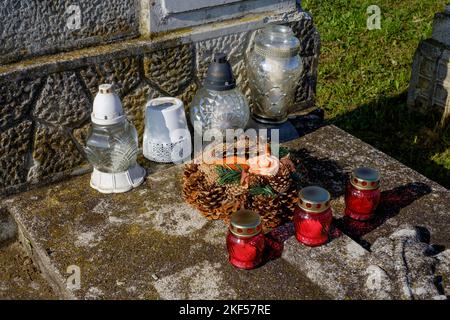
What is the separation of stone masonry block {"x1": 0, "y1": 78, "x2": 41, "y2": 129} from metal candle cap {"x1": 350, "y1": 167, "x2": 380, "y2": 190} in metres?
1.35

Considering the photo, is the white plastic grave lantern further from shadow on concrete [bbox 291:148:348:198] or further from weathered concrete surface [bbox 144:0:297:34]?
shadow on concrete [bbox 291:148:348:198]

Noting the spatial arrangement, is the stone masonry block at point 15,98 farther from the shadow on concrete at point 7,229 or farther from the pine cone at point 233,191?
the pine cone at point 233,191

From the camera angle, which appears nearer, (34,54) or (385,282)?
(385,282)

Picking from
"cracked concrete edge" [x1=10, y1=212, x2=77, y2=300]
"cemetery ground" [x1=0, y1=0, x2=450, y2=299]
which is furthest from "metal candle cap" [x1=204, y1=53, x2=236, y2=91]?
"cemetery ground" [x1=0, y1=0, x2=450, y2=299]

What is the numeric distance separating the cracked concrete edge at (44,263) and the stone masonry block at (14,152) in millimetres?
161

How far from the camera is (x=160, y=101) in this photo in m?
2.83

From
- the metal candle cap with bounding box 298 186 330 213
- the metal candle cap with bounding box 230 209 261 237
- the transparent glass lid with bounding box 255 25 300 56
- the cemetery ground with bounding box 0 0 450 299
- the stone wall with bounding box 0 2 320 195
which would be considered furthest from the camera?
the cemetery ground with bounding box 0 0 450 299

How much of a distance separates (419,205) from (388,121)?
2.06m

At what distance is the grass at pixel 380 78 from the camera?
4.26 m

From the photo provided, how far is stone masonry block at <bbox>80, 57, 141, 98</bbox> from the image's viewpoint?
2633 millimetres

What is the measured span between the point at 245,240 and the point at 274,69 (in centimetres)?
109
